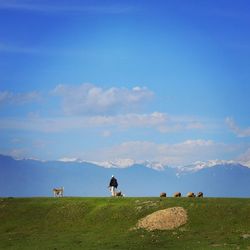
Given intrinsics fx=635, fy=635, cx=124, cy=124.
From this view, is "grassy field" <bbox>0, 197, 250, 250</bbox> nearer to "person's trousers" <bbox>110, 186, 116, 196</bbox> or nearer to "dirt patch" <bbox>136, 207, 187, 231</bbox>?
"dirt patch" <bbox>136, 207, 187, 231</bbox>

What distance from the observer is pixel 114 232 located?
Result: 76750 mm

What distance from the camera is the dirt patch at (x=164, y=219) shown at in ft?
249

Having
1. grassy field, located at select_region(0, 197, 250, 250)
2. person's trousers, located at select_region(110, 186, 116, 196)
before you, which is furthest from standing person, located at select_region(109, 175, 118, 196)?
grassy field, located at select_region(0, 197, 250, 250)

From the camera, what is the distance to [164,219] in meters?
77.4

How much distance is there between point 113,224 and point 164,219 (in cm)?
692

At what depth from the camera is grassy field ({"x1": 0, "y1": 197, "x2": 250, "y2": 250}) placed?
68.8 m

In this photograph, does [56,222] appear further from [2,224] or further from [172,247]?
[172,247]

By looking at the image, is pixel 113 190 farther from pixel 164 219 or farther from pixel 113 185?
pixel 164 219

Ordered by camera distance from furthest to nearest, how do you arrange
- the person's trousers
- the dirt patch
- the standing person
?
the person's trousers < the standing person < the dirt patch

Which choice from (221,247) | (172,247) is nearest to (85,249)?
(172,247)

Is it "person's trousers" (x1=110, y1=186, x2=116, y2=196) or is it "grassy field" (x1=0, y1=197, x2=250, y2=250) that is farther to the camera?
"person's trousers" (x1=110, y1=186, x2=116, y2=196)

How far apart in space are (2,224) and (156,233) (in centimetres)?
2483

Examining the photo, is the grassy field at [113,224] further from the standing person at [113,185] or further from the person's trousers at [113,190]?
the person's trousers at [113,190]

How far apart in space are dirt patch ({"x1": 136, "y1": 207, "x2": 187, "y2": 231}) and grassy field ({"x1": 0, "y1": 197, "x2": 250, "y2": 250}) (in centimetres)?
99
